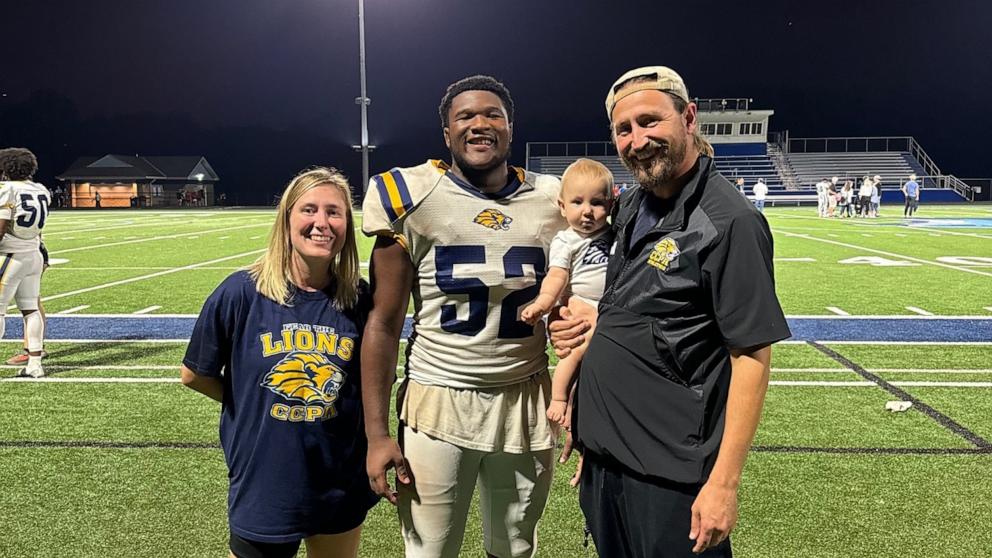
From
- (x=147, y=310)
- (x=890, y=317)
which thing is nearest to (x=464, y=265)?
(x=890, y=317)

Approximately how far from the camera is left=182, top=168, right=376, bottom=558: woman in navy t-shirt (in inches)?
80.4

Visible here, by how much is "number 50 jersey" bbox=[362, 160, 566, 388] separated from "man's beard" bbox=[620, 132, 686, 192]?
1.59 ft

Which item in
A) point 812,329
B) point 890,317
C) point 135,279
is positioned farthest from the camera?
point 135,279

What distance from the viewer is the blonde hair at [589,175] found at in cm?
213

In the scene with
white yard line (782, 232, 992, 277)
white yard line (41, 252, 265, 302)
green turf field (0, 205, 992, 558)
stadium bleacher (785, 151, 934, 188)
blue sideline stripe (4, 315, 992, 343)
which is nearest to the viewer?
green turf field (0, 205, 992, 558)

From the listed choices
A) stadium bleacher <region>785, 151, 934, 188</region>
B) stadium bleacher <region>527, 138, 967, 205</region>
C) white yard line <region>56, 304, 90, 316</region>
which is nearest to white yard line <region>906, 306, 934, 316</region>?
white yard line <region>56, 304, 90, 316</region>

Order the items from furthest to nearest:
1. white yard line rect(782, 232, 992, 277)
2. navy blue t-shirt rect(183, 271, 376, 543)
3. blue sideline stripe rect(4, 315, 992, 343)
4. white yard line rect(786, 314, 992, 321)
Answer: white yard line rect(782, 232, 992, 277) < white yard line rect(786, 314, 992, 321) < blue sideline stripe rect(4, 315, 992, 343) < navy blue t-shirt rect(183, 271, 376, 543)

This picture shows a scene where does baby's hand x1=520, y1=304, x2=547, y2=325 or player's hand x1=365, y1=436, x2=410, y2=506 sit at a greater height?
baby's hand x1=520, y1=304, x2=547, y2=325

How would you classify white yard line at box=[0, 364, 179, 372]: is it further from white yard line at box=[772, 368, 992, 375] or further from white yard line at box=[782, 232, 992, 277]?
white yard line at box=[782, 232, 992, 277]

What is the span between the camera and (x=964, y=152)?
65.2 m

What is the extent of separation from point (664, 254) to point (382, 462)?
0.99 m

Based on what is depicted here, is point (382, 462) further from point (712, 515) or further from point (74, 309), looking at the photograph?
point (74, 309)

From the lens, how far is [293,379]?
2.05m

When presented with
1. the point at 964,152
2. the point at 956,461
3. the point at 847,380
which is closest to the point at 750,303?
the point at 956,461
